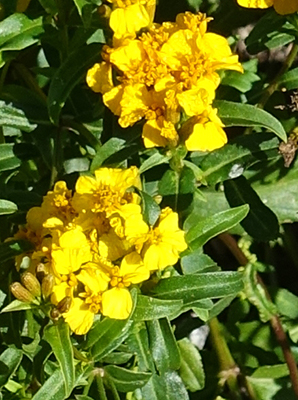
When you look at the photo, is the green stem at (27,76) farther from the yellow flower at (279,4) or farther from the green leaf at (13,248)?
the yellow flower at (279,4)

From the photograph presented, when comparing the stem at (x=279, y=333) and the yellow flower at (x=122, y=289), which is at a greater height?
the yellow flower at (x=122, y=289)

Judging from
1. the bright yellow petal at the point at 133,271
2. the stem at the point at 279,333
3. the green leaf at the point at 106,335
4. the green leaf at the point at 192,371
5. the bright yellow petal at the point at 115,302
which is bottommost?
the green leaf at the point at 192,371

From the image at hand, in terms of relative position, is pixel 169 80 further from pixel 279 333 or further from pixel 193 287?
pixel 279 333

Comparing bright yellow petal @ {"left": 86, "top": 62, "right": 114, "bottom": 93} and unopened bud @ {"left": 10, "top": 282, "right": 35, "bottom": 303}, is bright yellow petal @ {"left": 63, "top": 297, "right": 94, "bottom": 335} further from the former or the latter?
bright yellow petal @ {"left": 86, "top": 62, "right": 114, "bottom": 93}

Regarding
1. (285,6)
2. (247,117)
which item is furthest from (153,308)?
(285,6)

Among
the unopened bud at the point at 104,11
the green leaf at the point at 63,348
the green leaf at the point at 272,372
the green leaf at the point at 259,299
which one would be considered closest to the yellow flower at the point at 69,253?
the green leaf at the point at 63,348

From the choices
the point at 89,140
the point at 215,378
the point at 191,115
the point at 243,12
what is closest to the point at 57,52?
the point at 89,140

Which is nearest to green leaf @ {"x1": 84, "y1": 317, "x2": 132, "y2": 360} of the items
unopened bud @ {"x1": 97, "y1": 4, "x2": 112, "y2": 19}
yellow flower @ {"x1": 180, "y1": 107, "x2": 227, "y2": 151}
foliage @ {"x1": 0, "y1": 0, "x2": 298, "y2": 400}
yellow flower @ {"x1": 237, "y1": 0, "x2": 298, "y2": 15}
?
foliage @ {"x1": 0, "y1": 0, "x2": 298, "y2": 400}
